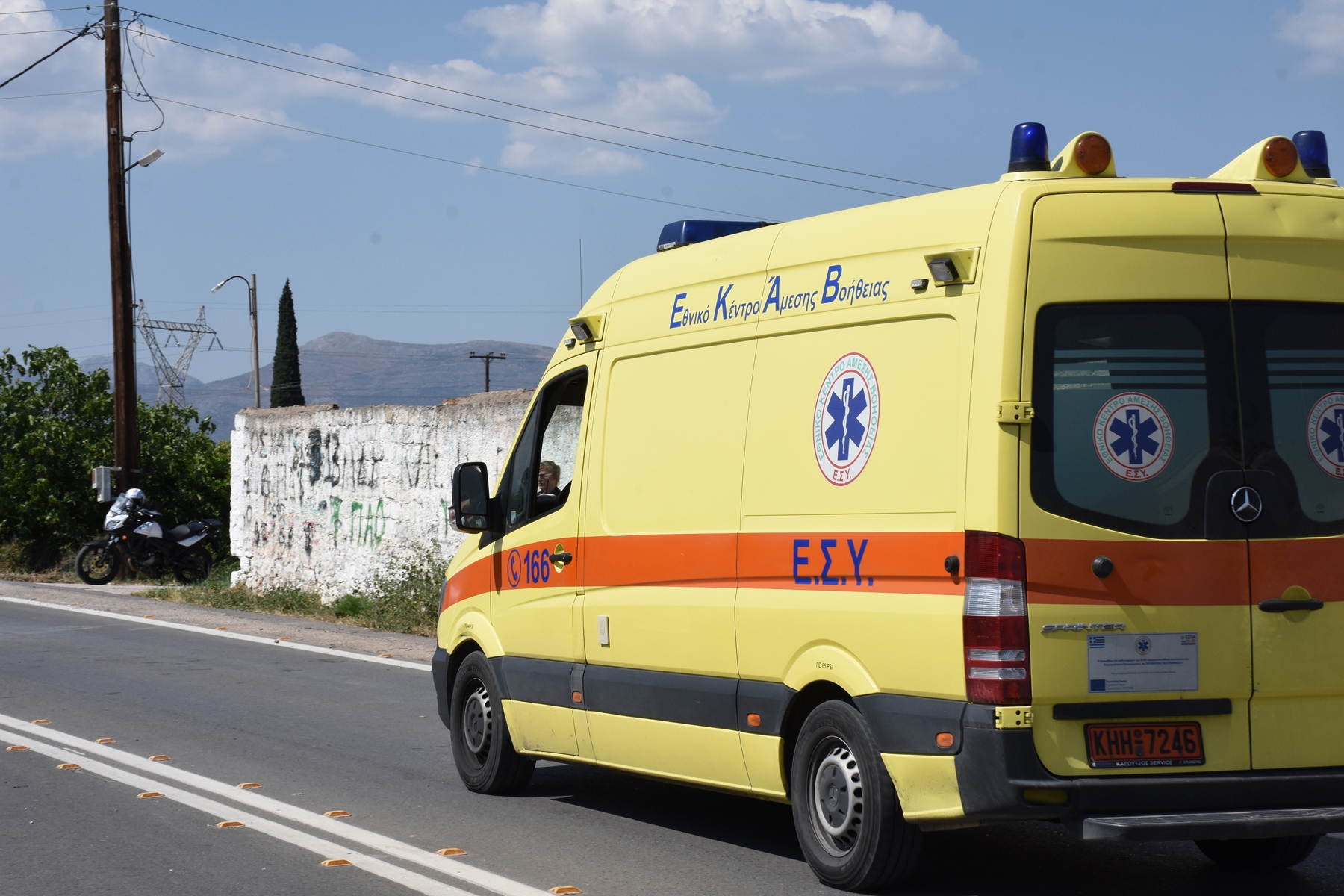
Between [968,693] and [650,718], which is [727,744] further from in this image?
[968,693]

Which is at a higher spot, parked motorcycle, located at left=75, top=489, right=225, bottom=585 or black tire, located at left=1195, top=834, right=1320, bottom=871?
parked motorcycle, located at left=75, top=489, right=225, bottom=585

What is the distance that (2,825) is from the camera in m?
6.98

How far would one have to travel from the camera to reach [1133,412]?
5102mm

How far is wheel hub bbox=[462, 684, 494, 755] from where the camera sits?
7848 millimetres

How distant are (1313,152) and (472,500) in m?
4.22

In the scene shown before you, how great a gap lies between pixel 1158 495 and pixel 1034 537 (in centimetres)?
48

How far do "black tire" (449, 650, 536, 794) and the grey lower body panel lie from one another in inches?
140

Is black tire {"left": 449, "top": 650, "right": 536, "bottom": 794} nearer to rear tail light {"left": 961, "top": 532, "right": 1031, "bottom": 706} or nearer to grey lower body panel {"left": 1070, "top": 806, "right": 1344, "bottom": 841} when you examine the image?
rear tail light {"left": 961, "top": 532, "right": 1031, "bottom": 706}

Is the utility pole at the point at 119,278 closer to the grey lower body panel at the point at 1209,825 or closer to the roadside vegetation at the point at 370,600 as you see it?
the roadside vegetation at the point at 370,600

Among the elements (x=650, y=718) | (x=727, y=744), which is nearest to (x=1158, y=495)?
(x=727, y=744)

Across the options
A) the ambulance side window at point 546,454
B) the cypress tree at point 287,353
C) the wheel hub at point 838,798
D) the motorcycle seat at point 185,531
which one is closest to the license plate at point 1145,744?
the wheel hub at point 838,798

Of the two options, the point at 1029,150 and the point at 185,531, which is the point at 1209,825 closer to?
the point at 1029,150

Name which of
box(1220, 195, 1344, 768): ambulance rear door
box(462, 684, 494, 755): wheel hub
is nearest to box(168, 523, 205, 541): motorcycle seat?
box(462, 684, 494, 755): wheel hub

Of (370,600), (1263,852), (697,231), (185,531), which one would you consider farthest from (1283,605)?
(185,531)
